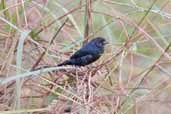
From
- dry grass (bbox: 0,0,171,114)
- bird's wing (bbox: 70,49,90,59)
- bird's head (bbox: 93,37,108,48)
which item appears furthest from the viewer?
bird's head (bbox: 93,37,108,48)

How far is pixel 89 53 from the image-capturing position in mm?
1851

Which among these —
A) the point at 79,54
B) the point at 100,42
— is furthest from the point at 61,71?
the point at 100,42

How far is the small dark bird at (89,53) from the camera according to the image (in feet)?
5.83

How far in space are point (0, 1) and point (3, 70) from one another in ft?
1.11

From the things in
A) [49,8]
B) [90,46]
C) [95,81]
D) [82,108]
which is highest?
[49,8]

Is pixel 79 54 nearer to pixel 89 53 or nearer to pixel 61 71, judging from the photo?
pixel 89 53

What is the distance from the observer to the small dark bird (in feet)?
5.83

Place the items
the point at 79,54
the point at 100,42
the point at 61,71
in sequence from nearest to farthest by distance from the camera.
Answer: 1. the point at 61,71
2. the point at 79,54
3. the point at 100,42

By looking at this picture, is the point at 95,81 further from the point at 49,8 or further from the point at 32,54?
the point at 49,8

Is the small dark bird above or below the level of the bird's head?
below

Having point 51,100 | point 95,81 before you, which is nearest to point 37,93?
point 51,100

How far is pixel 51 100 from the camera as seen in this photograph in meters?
1.58

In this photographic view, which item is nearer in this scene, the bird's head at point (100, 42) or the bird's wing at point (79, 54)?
the bird's wing at point (79, 54)

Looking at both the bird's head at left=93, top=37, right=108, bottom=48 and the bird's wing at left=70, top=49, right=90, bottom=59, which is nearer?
the bird's wing at left=70, top=49, right=90, bottom=59
